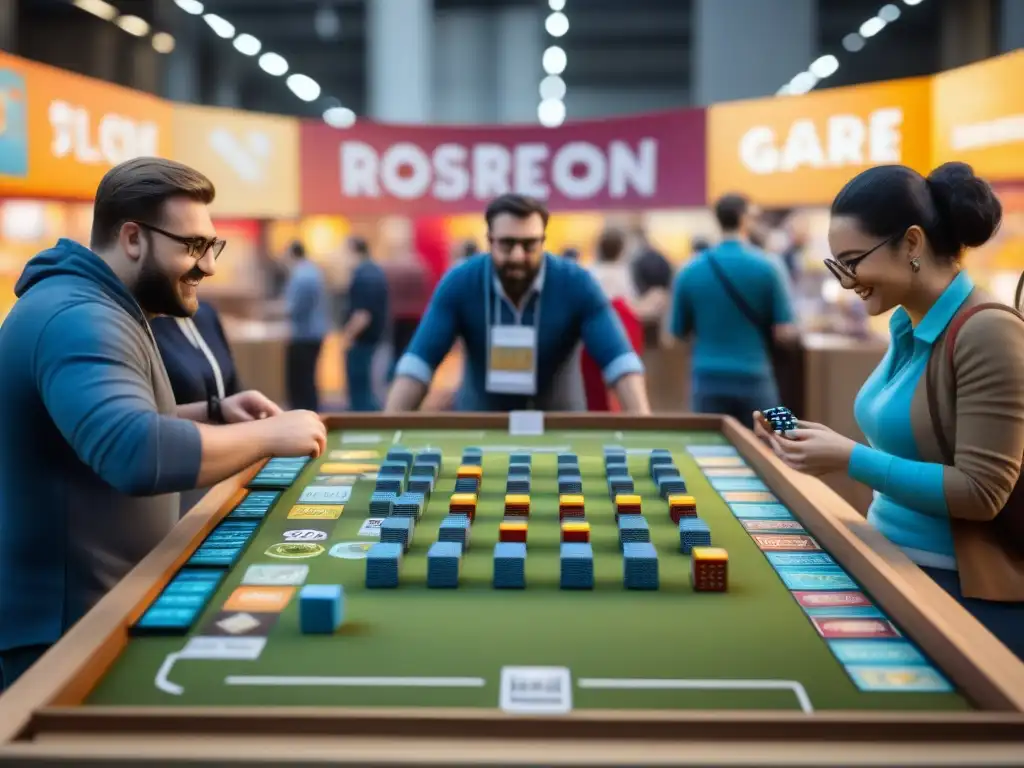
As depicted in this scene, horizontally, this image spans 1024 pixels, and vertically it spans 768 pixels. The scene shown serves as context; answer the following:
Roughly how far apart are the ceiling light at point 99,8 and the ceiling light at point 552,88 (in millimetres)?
10304

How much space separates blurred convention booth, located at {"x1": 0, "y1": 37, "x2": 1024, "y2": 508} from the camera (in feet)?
19.2

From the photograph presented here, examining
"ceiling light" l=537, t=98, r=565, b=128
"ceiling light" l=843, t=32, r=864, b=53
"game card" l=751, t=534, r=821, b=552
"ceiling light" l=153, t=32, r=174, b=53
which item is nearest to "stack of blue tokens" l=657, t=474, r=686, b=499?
"game card" l=751, t=534, r=821, b=552

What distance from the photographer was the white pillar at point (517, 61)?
16.0 m

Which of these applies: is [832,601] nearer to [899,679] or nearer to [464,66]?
[899,679]


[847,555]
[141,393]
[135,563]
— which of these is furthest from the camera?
[135,563]

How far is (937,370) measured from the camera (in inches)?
69.0

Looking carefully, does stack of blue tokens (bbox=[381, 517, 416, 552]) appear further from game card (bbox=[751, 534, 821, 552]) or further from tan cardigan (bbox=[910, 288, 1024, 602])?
tan cardigan (bbox=[910, 288, 1024, 602])

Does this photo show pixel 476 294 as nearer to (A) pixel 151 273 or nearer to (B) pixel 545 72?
(A) pixel 151 273

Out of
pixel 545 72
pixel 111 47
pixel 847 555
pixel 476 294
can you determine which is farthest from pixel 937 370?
pixel 545 72

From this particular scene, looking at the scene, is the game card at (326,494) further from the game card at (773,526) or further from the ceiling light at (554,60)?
the ceiling light at (554,60)

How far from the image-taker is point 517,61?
1605cm

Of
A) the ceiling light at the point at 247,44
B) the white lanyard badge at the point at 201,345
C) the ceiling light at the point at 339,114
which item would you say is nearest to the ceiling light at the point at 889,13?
the ceiling light at the point at 247,44

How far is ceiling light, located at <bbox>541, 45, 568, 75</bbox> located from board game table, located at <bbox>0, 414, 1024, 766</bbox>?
1605 centimetres

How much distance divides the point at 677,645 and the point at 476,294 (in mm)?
2175
